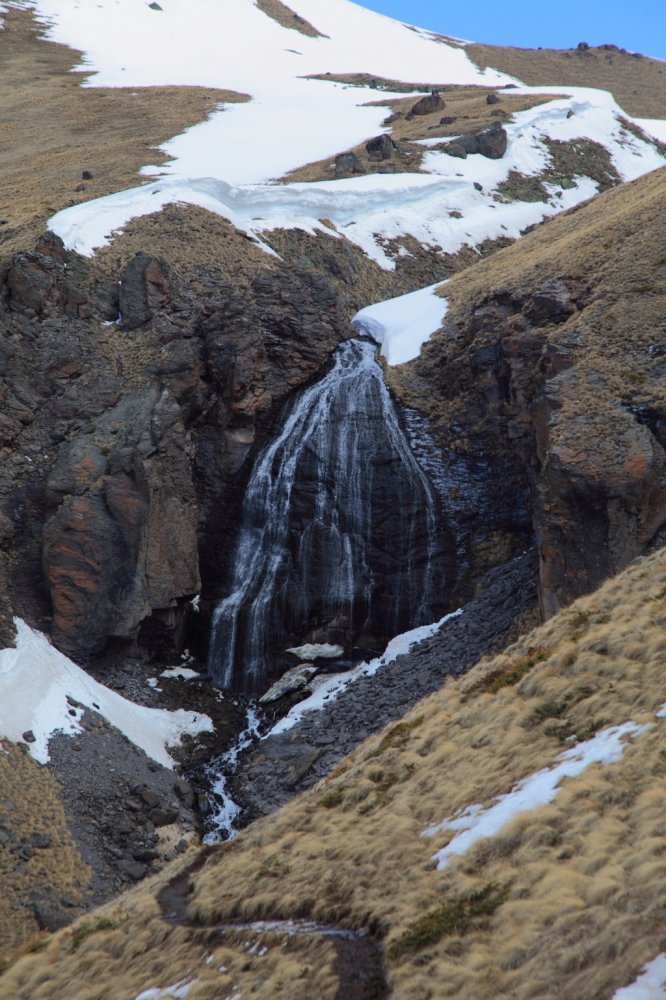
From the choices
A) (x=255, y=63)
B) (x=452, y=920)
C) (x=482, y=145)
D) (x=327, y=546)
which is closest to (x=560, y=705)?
(x=452, y=920)

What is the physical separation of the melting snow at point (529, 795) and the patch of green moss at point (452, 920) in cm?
111

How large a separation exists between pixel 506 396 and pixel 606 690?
22569 millimetres

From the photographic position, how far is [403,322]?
44500 mm

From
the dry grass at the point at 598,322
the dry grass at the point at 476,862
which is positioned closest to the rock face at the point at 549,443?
the dry grass at the point at 598,322

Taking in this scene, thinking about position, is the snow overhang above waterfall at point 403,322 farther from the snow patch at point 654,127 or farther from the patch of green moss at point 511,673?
the snow patch at point 654,127

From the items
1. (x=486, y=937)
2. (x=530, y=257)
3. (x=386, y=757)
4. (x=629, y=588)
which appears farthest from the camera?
(x=530, y=257)

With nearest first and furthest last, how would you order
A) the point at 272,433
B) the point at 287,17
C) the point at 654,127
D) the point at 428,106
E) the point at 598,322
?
the point at 598,322, the point at 272,433, the point at 428,106, the point at 654,127, the point at 287,17

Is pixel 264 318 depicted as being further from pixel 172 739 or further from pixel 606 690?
pixel 606 690

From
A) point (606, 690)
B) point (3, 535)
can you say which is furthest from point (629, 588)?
point (3, 535)

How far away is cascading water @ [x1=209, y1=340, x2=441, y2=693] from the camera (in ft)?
107

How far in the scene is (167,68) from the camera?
99.8 m

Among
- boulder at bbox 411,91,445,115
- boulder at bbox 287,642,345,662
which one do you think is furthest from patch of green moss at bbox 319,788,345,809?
boulder at bbox 411,91,445,115

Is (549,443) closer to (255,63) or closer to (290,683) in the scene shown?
(290,683)

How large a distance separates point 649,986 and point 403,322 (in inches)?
1543
